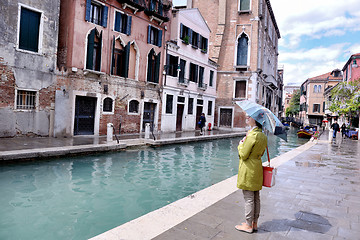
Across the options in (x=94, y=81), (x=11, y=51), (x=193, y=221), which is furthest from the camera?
(x=94, y=81)

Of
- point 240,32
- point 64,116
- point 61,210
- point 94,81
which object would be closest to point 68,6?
point 94,81

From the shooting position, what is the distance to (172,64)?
19797 mm

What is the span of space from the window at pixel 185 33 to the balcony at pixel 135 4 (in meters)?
4.17

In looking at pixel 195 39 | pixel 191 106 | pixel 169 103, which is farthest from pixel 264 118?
pixel 195 39

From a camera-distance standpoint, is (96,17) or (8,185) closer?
(8,185)

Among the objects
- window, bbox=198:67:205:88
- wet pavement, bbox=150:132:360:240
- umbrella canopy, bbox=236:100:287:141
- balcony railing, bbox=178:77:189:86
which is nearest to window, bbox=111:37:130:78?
balcony railing, bbox=178:77:189:86

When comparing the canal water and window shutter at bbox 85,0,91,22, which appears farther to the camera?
window shutter at bbox 85,0,91,22

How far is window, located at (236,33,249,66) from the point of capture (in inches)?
1107

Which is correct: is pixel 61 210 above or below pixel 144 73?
below

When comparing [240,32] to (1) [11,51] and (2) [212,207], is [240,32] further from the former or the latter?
(2) [212,207]

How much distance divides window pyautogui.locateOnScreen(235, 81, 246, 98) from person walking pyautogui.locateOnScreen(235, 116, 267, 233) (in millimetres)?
25188

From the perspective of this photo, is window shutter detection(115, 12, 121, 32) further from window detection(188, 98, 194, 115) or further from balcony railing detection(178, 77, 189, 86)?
window detection(188, 98, 194, 115)

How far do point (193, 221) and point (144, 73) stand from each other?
14423 mm

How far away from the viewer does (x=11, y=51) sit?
11.0 metres
